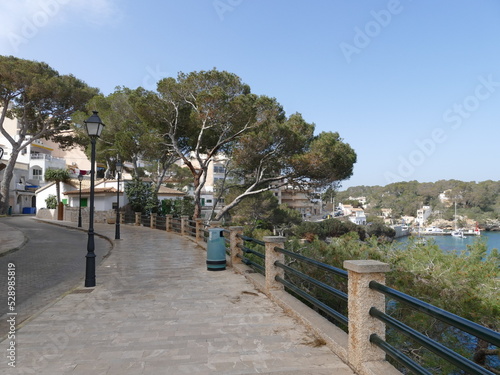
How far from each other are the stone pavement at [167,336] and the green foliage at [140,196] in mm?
23584

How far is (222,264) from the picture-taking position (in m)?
9.48

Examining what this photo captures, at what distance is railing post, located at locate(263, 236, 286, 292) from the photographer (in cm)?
633

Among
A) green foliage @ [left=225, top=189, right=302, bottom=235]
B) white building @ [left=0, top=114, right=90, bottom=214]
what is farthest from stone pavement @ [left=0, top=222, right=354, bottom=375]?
white building @ [left=0, top=114, right=90, bottom=214]

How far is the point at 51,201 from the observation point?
3922cm

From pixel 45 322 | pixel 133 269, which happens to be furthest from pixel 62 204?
pixel 45 322

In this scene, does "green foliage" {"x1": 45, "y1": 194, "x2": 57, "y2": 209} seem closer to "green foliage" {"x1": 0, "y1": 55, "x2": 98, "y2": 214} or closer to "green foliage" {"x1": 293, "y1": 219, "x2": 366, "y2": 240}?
"green foliage" {"x1": 0, "y1": 55, "x2": 98, "y2": 214}

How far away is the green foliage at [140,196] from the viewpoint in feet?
102

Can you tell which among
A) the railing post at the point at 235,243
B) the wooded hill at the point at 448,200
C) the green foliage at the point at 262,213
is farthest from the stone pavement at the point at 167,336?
the wooded hill at the point at 448,200

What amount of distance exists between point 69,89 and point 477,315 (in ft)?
107

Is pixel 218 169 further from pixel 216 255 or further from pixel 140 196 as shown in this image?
pixel 216 255

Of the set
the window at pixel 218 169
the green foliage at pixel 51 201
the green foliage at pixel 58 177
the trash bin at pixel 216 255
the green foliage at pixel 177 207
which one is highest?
the window at pixel 218 169

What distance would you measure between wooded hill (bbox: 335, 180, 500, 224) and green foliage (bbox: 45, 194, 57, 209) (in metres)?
75.0

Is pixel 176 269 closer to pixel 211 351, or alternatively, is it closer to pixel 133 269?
pixel 133 269

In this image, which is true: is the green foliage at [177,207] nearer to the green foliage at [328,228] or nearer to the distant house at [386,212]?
the green foliage at [328,228]
